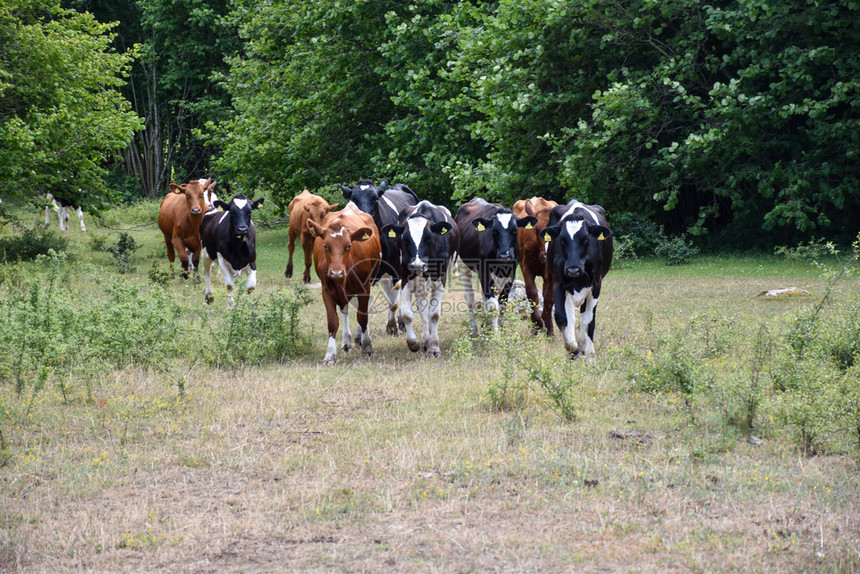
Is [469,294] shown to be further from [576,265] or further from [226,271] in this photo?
[226,271]

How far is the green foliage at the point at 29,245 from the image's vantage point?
22.2 metres

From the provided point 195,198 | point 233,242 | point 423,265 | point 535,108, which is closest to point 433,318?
point 423,265

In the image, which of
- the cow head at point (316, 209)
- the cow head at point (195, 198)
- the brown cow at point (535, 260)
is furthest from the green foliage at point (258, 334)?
the cow head at point (195, 198)

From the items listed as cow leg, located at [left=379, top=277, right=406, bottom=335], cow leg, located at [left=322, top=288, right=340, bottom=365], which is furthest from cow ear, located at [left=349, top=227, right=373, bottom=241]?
cow leg, located at [left=379, top=277, right=406, bottom=335]

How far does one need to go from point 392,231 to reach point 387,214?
220 cm

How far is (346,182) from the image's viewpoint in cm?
3084

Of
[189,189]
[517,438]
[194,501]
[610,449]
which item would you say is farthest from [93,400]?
[189,189]

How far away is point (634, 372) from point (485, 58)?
17597 millimetres

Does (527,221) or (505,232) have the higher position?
(527,221)

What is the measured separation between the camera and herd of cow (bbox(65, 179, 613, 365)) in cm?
1109

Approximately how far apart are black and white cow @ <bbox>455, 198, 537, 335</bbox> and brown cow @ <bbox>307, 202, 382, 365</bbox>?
5.65 ft

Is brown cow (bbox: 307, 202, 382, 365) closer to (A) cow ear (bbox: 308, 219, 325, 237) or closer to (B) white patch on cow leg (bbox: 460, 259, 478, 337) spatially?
(A) cow ear (bbox: 308, 219, 325, 237)

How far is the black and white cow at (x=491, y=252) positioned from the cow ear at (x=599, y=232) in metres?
1.53

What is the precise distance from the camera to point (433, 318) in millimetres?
12102
